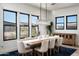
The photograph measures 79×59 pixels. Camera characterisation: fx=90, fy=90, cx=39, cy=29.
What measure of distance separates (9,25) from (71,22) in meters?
1.56

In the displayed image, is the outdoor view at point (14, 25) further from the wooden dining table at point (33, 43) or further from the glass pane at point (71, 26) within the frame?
the glass pane at point (71, 26)

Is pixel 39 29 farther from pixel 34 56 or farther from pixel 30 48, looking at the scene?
pixel 34 56

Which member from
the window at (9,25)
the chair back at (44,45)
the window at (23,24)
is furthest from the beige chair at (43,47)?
the window at (9,25)

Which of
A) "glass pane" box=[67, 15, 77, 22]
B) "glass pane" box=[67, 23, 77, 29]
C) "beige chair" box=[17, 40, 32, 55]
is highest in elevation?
"glass pane" box=[67, 15, 77, 22]

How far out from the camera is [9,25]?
7.25 ft

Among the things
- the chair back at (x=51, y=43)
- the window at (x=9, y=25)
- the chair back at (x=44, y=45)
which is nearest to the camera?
the window at (x=9, y=25)

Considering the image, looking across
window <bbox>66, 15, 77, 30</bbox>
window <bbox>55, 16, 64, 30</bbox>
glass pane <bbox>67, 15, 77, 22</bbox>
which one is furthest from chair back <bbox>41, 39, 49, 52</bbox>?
glass pane <bbox>67, 15, 77, 22</bbox>

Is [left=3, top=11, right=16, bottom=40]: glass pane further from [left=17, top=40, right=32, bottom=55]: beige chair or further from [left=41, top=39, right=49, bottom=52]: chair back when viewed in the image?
[left=41, top=39, right=49, bottom=52]: chair back

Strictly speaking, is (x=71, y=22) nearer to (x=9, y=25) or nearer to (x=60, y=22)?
(x=60, y=22)

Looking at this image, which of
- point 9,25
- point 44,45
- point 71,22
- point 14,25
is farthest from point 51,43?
point 9,25

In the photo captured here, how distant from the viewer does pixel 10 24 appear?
2.22m

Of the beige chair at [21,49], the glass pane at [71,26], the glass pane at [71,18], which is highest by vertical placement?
the glass pane at [71,18]

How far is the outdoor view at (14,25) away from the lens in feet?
7.02

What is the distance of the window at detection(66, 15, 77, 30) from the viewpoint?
7.38 feet
